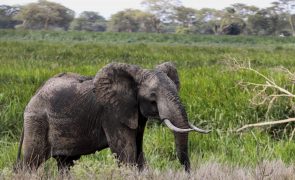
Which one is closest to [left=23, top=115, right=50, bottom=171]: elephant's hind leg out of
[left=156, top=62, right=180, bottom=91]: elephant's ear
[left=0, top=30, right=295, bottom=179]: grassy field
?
[left=0, top=30, right=295, bottom=179]: grassy field

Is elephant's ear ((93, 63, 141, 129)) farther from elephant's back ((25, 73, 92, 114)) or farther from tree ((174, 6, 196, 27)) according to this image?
tree ((174, 6, 196, 27))

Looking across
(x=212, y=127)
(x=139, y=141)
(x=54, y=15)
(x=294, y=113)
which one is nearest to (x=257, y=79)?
(x=294, y=113)

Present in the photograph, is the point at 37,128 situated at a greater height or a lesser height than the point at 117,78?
lesser

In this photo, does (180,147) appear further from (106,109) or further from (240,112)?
(240,112)

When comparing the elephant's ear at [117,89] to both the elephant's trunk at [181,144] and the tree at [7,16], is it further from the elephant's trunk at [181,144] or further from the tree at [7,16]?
the tree at [7,16]

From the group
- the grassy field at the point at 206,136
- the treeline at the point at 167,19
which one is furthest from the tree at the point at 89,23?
the grassy field at the point at 206,136

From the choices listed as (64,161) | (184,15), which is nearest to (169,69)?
(64,161)

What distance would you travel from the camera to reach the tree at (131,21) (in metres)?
91.9

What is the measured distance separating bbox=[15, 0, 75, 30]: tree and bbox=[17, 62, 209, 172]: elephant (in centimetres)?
7882

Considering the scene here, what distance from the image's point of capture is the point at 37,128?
315 centimetres

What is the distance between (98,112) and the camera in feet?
9.98

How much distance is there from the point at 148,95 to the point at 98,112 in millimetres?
349

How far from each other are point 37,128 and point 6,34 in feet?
117

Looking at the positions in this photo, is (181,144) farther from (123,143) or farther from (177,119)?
(123,143)
